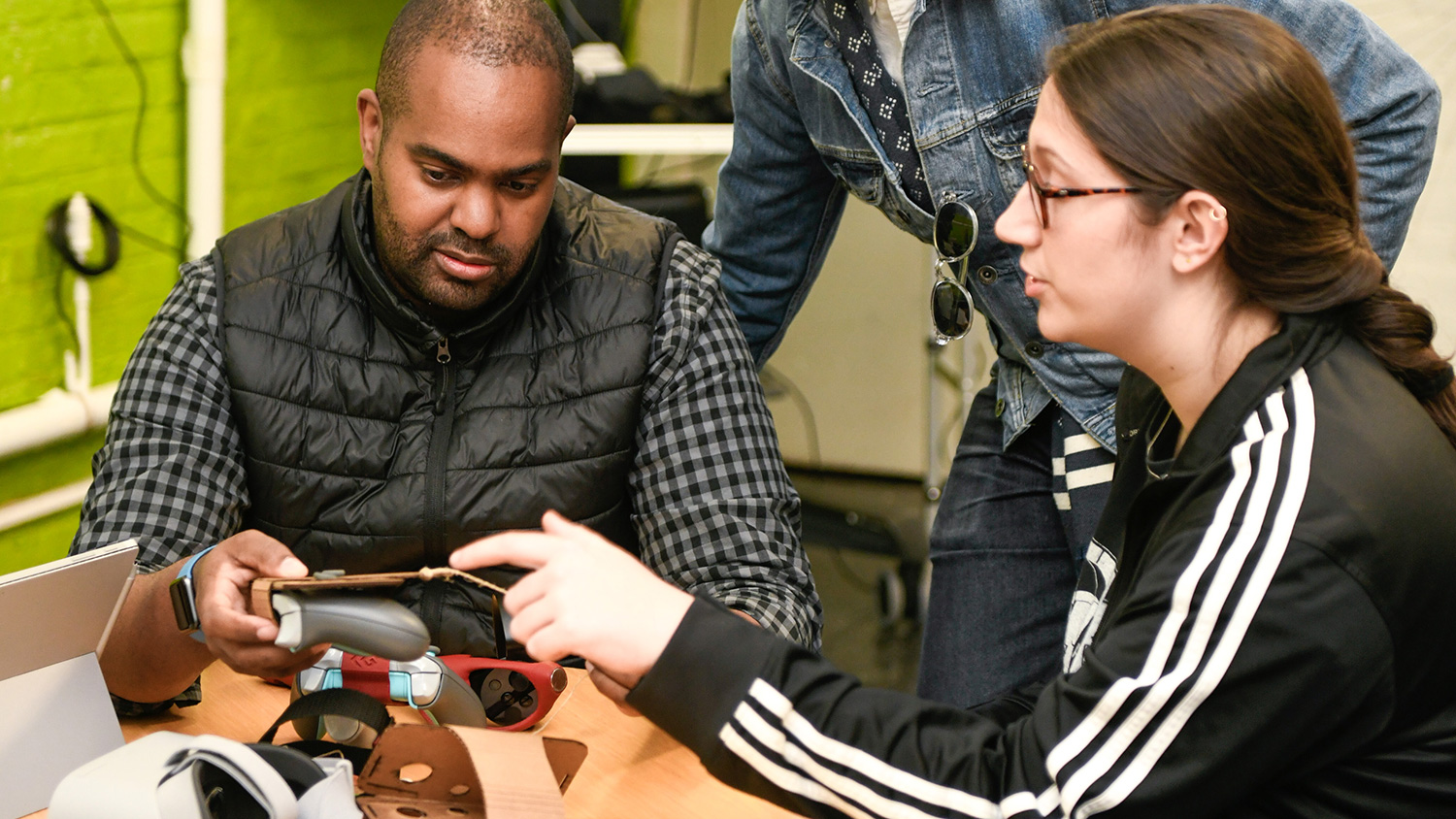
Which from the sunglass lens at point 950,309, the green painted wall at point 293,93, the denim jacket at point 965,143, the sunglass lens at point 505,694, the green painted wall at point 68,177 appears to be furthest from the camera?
the green painted wall at point 293,93

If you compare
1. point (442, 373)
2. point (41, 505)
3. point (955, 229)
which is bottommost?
point (41, 505)

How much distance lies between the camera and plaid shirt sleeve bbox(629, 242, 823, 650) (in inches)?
59.6

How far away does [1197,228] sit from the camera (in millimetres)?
1009

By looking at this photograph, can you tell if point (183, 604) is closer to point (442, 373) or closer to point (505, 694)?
point (505, 694)

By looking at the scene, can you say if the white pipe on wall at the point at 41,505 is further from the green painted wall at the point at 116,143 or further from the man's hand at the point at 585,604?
the man's hand at the point at 585,604

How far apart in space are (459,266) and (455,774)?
2.25ft

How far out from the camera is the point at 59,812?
0.92m

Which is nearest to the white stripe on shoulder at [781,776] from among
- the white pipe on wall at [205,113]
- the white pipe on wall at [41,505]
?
the white pipe on wall at [41,505]

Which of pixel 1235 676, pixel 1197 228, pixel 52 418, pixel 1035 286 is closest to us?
pixel 1235 676

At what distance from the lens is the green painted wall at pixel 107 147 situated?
2.34 m

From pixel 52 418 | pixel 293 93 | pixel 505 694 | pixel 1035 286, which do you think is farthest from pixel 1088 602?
pixel 293 93

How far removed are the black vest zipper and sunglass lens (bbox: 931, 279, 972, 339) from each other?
0.61 metres

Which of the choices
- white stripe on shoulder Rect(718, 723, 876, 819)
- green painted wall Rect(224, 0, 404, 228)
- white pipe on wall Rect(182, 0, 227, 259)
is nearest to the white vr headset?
white stripe on shoulder Rect(718, 723, 876, 819)

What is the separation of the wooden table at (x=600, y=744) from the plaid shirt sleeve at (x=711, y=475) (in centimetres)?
26
